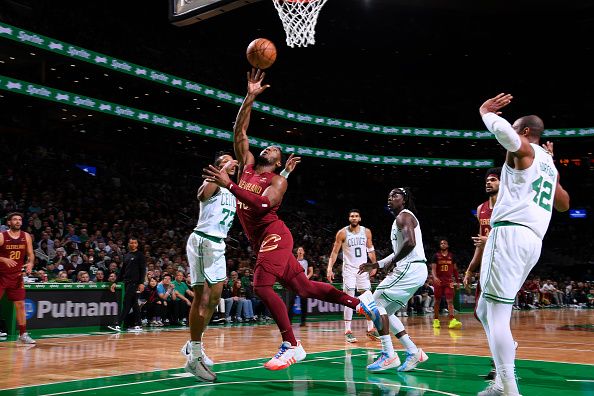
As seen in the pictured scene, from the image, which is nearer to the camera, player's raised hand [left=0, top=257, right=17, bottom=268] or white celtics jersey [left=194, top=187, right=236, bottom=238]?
white celtics jersey [left=194, top=187, right=236, bottom=238]

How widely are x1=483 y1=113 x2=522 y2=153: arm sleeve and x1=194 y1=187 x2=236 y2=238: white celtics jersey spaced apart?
10.3 feet

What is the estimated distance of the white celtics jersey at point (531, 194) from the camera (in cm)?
433

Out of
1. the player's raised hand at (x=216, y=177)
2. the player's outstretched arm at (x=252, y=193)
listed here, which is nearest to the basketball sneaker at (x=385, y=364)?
the player's outstretched arm at (x=252, y=193)

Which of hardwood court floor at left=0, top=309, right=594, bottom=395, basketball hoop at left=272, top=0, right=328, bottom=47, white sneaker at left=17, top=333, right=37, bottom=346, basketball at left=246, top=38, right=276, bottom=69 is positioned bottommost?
hardwood court floor at left=0, top=309, right=594, bottom=395

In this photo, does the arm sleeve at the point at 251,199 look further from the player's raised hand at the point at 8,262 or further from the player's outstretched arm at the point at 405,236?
the player's raised hand at the point at 8,262

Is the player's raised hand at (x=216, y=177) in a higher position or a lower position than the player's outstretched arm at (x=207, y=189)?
lower

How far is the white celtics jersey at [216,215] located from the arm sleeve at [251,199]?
845mm

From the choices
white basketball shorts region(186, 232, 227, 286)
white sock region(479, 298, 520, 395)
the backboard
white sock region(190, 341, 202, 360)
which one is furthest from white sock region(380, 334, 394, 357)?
the backboard

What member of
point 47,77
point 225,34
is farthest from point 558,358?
point 225,34

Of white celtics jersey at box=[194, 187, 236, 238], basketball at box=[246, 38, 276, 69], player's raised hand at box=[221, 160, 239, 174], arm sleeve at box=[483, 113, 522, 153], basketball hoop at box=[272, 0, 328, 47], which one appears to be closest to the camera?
arm sleeve at box=[483, 113, 522, 153]

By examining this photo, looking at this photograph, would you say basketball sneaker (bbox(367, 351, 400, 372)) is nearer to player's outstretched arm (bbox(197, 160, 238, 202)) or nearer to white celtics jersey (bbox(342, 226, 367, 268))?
player's outstretched arm (bbox(197, 160, 238, 202))

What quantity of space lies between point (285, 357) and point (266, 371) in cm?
98

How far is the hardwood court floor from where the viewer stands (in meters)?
5.33

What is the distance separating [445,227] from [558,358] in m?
33.2
